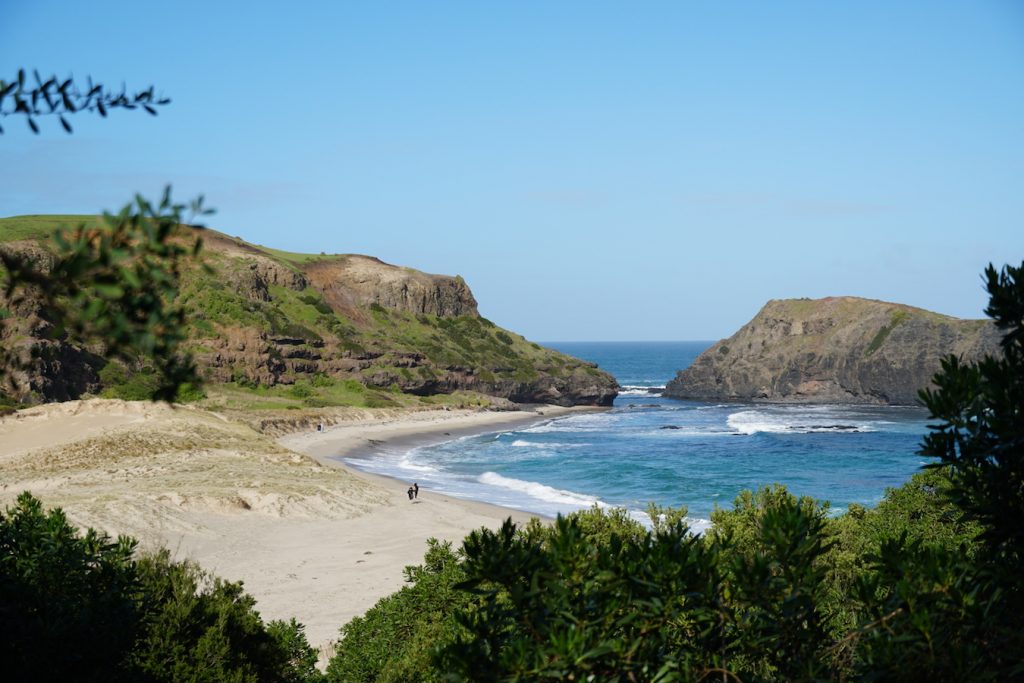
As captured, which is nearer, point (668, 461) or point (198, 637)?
point (198, 637)

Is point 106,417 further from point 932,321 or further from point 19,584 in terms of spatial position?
point 932,321

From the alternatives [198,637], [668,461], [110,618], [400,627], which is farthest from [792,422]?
[110,618]

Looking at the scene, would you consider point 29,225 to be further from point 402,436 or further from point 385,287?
point 402,436

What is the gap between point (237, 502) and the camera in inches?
1282

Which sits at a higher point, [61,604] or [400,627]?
[61,604]

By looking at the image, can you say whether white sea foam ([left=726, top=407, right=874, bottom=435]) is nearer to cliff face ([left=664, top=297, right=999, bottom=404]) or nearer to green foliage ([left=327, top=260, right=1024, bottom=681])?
cliff face ([left=664, top=297, right=999, bottom=404])

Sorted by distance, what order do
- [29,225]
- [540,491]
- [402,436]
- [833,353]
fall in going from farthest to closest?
[833,353]
[29,225]
[402,436]
[540,491]

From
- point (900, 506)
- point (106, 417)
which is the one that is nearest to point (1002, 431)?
point (900, 506)

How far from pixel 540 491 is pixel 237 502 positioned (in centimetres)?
1750

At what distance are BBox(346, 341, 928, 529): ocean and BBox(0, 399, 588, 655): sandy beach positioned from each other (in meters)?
5.90

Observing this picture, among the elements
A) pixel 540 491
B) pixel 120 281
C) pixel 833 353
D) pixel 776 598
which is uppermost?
pixel 833 353

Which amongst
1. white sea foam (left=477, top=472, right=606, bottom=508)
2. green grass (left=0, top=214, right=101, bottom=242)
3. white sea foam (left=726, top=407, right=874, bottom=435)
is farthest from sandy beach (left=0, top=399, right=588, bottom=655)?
white sea foam (left=726, top=407, right=874, bottom=435)

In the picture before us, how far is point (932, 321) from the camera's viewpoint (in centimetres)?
10425

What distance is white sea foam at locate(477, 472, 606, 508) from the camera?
42.1 m
